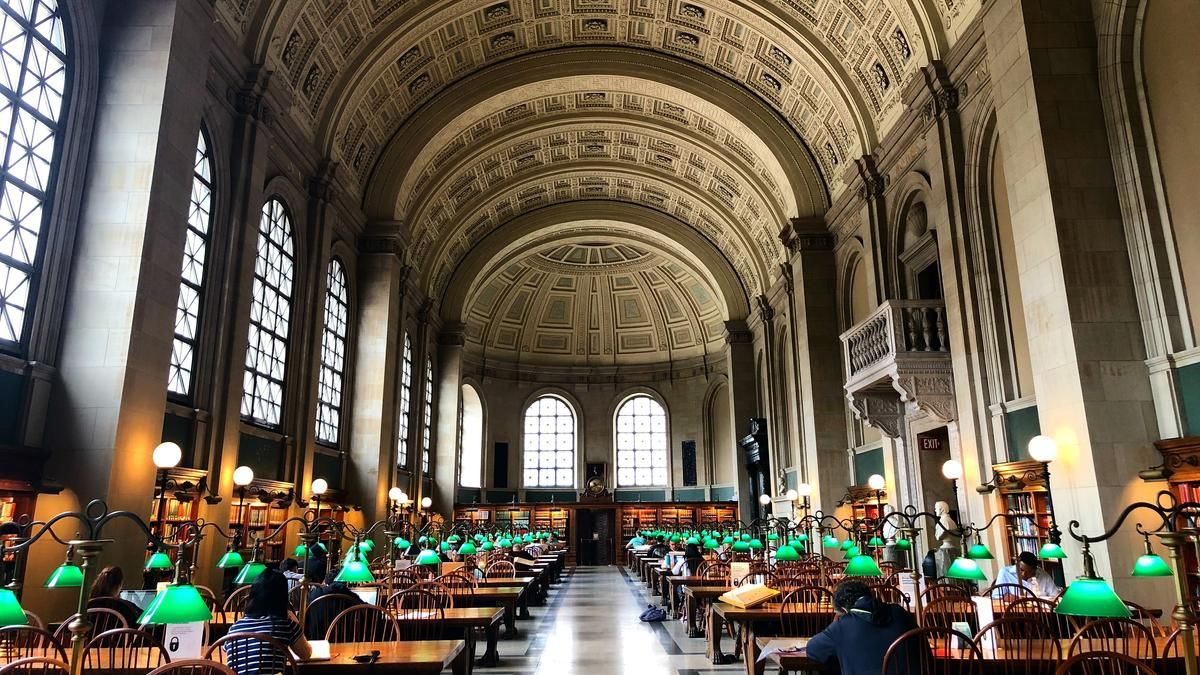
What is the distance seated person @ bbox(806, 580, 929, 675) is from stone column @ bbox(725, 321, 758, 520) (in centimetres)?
2169

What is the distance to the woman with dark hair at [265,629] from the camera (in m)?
4.39

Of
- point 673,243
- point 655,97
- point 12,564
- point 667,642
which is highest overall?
point 655,97

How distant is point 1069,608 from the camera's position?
3223mm

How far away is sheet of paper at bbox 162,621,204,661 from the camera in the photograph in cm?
421

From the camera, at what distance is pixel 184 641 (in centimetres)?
422

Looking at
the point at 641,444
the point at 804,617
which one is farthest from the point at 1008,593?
the point at 641,444

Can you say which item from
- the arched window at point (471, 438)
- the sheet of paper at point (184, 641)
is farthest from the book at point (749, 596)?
the arched window at point (471, 438)

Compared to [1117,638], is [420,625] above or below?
below

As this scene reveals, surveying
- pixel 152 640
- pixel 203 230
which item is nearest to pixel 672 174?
pixel 203 230

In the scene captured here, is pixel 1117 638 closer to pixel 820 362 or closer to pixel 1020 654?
pixel 1020 654

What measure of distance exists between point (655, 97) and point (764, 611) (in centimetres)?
1667

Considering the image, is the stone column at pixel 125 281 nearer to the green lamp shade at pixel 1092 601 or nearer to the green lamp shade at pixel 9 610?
the green lamp shade at pixel 9 610

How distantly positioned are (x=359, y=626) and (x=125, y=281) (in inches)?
197

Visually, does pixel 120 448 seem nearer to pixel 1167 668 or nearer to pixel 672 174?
pixel 1167 668
